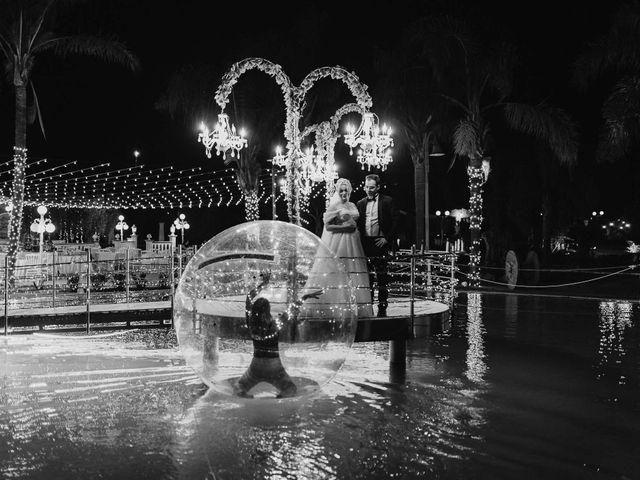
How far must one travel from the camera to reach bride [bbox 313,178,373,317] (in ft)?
32.9

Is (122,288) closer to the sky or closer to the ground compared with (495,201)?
closer to the ground

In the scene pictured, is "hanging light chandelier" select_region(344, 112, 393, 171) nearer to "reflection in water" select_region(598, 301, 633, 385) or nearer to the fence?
the fence

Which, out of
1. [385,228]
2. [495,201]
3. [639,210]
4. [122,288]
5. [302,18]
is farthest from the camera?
[639,210]

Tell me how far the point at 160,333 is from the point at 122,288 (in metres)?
10.0

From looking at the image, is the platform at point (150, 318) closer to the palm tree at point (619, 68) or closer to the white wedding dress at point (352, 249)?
the white wedding dress at point (352, 249)

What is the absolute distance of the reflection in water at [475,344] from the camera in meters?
10.1

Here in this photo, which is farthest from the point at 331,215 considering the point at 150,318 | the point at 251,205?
the point at 251,205

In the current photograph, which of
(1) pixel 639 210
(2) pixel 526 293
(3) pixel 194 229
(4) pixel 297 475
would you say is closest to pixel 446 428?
(4) pixel 297 475

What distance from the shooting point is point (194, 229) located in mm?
64438

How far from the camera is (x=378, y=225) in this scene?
35.8 ft

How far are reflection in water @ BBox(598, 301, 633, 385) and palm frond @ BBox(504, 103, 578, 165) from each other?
5304 millimetres

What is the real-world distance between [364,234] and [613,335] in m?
6.09

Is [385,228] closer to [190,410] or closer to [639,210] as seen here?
[190,410]

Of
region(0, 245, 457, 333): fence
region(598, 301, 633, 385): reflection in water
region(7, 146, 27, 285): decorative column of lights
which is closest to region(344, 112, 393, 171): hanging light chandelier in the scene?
region(0, 245, 457, 333): fence
